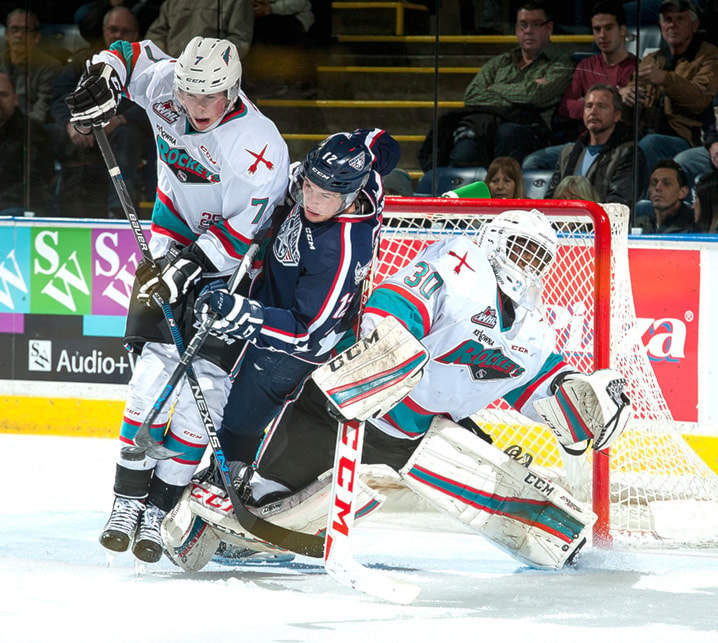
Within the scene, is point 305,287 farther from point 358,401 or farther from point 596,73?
point 596,73

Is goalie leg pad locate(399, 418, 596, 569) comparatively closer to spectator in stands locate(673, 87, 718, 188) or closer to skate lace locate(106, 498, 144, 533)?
skate lace locate(106, 498, 144, 533)

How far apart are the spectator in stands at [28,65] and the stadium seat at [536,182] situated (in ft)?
6.64

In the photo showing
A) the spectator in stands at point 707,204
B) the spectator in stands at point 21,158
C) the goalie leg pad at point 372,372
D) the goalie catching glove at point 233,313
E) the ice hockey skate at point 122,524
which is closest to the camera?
the goalie leg pad at point 372,372

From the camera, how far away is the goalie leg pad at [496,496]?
2805 mm

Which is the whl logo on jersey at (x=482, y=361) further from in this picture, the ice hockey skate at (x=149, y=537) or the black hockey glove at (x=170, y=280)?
the ice hockey skate at (x=149, y=537)

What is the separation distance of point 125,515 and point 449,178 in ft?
7.70

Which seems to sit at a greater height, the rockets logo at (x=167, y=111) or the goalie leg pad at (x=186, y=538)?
the rockets logo at (x=167, y=111)

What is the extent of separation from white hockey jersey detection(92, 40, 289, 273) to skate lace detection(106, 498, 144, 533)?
1.93ft

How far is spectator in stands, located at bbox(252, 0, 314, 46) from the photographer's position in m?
4.82

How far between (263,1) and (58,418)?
1.90 meters

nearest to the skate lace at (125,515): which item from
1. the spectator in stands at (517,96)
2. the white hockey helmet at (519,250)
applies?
the white hockey helmet at (519,250)

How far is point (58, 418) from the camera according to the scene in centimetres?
455

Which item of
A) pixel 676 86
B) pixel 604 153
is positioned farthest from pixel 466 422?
pixel 676 86

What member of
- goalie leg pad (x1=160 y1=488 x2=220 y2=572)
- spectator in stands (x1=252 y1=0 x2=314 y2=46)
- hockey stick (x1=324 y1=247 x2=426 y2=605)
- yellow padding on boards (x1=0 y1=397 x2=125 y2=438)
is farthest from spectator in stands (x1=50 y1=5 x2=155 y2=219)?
hockey stick (x1=324 y1=247 x2=426 y2=605)
